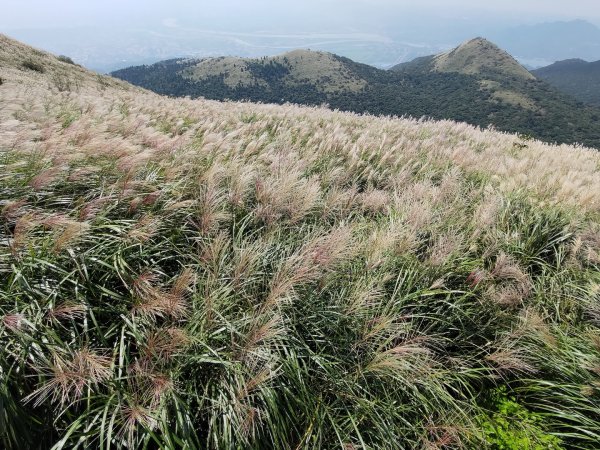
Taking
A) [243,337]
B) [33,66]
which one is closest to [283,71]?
[33,66]

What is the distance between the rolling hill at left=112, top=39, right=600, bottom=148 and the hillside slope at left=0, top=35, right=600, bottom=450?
117m

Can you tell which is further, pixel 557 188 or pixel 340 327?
pixel 557 188

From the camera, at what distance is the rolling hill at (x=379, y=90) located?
4786 inches

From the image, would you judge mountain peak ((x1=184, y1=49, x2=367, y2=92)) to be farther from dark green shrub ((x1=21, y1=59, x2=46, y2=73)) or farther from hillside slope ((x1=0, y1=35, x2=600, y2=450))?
hillside slope ((x1=0, y1=35, x2=600, y2=450))

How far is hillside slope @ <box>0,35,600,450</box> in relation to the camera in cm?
206

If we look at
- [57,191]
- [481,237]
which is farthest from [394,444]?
[57,191]

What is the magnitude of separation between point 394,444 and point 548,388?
1.40 meters

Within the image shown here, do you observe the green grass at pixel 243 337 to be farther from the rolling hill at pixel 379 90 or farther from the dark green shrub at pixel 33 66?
the rolling hill at pixel 379 90

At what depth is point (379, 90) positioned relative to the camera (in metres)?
151

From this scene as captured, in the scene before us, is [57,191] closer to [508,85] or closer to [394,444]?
[394,444]

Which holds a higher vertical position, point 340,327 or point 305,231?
point 305,231

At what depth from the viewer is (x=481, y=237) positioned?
4.27 m

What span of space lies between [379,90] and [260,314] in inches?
6397

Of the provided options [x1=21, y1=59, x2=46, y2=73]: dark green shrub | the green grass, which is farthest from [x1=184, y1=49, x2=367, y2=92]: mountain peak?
the green grass
